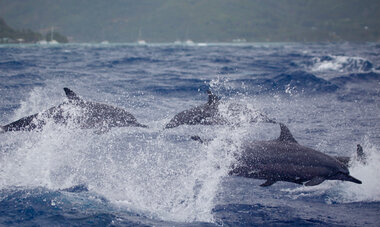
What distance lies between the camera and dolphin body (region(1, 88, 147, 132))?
8.44 meters

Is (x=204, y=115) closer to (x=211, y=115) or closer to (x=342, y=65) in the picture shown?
(x=211, y=115)

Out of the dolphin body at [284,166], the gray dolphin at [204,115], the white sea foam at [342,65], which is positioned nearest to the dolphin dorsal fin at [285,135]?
the dolphin body at [284,166]

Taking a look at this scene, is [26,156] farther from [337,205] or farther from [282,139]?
[337,205]

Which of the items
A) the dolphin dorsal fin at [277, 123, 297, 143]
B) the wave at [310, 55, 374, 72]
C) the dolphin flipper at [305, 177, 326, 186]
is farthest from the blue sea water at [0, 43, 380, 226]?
the wave at [310, 55, 374, 72]

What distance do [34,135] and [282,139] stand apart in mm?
5725

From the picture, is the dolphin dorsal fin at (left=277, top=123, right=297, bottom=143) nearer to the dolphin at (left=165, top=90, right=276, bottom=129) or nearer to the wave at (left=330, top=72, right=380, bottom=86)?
the dolphin at (left=165, top=90, right=276, bottom=129)

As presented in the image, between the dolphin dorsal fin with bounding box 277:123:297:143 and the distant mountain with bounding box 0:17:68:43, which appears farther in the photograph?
the distant mountain with bounding box 0:17:68:43

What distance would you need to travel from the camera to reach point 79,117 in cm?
877

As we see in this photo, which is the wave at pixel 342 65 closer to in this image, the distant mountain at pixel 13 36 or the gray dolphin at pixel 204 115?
the gray dolphin at pixel 204 115

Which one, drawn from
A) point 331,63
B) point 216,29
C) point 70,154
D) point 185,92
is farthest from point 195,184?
point 216,29

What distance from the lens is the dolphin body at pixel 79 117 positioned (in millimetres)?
8438

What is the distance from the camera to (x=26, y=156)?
25.4ft

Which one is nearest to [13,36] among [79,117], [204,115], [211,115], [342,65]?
[342,65]

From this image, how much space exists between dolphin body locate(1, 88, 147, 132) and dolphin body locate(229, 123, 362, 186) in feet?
11.5
